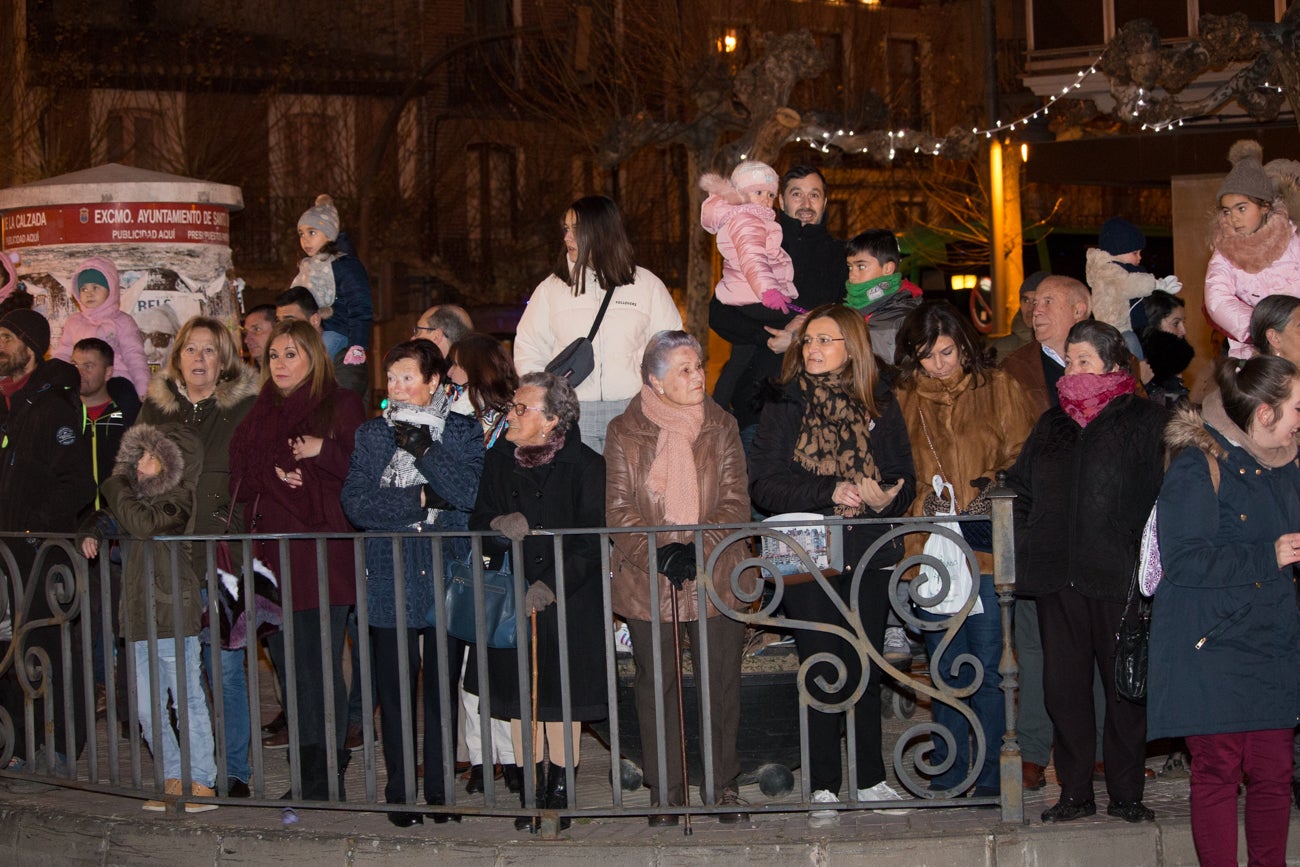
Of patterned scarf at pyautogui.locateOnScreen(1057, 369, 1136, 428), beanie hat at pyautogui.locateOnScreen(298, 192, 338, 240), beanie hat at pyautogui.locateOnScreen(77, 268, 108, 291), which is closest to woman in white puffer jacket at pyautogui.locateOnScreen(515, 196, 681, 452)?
patterned scarf at pyautogui.locateOnScreen(1057, 369, 1136, 428)

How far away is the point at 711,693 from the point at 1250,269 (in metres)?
3.27

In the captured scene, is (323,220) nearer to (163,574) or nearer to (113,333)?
(113,333)

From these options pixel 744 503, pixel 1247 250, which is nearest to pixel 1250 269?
pixel 1247 250

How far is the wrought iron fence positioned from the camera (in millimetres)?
5879

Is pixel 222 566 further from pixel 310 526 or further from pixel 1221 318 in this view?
pixel 1221 318

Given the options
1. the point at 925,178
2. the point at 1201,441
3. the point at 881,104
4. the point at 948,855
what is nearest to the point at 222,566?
the point at 948,855

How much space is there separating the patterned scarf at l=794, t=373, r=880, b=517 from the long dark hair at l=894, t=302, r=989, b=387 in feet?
1.58

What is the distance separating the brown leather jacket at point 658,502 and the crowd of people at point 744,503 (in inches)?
0.5

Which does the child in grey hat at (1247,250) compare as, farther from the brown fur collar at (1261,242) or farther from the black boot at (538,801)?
the black boot at (538,801)

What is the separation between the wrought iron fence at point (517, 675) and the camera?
19.3 feet

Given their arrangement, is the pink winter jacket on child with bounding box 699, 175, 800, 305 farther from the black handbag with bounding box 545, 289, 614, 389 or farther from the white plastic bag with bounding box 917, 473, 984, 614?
the white plastic bag with bounding box 917, 473, 984, 614

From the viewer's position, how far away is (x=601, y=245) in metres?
7.32

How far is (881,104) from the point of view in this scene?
1825 cm

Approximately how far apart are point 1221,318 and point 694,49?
20.7 m
